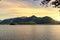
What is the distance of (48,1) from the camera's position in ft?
53.4

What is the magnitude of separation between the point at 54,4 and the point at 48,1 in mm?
584

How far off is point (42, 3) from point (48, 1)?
1.76 feet

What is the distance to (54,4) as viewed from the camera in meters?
16.5

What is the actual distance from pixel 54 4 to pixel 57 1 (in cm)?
34

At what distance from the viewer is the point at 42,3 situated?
1653 centimetres

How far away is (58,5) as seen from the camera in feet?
54.2

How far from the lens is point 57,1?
53.7 ft

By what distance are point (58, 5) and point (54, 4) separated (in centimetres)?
33

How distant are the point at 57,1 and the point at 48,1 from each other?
2.37 ft

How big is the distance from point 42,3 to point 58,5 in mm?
1281
